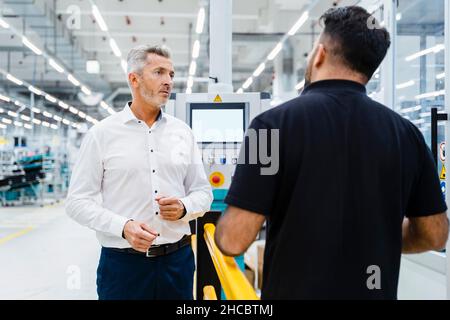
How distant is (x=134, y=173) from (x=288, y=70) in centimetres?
1136

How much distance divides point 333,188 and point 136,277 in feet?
3.71

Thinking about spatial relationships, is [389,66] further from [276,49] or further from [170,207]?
[276,49]

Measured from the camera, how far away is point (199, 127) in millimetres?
3090

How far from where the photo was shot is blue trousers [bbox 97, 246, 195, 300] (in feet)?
6.03

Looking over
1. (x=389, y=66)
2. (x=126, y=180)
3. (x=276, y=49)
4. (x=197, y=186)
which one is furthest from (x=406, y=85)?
(x=126, y=180)

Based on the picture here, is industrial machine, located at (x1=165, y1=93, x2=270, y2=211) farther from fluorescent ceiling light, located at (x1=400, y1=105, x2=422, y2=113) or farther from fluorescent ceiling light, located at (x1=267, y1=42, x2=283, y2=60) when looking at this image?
fluorescent ceiling light, located at (x1=267, y1=42, x2=283, y2=60)

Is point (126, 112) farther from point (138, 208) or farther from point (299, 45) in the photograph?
point (299, 45)

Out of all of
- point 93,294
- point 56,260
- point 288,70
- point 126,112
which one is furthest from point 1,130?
point 126,112

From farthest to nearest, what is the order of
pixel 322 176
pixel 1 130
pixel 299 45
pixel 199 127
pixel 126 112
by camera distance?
→ pixel 1 130 → pixel 299 45 → pixel 199 127 → pixel 126 112 → pixel 322 176

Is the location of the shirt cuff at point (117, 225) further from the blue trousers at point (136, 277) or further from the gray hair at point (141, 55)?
the gray hair at point (141, 55)

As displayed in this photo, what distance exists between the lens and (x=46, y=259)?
221 inches

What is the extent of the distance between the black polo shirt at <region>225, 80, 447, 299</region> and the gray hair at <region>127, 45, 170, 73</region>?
1.10 meters

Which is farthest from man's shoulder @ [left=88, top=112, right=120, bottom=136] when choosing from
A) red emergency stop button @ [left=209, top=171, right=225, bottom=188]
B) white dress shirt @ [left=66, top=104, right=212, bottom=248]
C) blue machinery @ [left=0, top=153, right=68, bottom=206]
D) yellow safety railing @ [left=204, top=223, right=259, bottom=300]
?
blue machinery @ [left=0, top=153, right=68, bottom=206]

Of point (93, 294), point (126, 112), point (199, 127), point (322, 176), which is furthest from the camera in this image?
point (93, 294)
